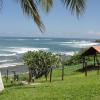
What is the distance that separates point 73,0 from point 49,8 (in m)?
0.88

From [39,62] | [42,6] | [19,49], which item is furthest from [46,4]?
[19,49]

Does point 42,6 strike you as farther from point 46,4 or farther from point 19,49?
point 19,49

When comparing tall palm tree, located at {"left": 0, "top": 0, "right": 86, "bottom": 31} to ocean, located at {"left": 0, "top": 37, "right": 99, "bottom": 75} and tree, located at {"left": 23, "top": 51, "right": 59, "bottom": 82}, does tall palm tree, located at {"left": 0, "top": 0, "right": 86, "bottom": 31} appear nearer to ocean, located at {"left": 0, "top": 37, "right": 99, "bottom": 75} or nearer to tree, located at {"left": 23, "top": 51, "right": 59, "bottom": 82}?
tree, located at {"left": 23, "top": 51, "right": 59, "bottom": 82}

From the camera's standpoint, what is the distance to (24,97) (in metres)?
12.2

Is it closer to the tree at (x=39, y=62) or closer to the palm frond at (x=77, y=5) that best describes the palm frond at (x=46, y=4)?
the palm frond at (x=77, y=5)

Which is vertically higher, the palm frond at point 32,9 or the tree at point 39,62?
the palm frond at point 32,9

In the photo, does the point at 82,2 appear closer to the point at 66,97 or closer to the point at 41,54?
the point at 66,97

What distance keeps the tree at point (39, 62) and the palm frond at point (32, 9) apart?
14.1 meters

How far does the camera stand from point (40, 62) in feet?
88.4

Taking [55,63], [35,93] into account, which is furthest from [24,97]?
[55,63]

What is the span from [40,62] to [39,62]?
0.10 m

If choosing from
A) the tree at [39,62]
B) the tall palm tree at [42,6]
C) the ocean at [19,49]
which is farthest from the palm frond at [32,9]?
the ocean at [19,49]

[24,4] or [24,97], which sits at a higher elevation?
[24,4]

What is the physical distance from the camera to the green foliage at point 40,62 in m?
26.8
